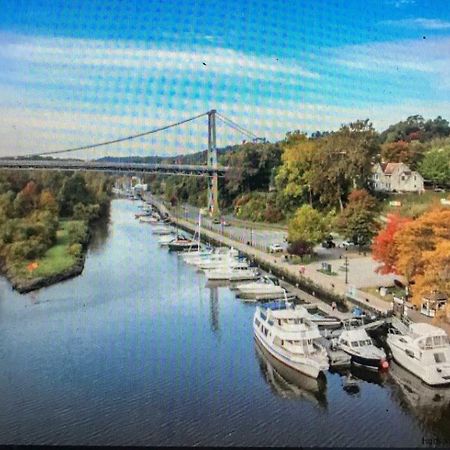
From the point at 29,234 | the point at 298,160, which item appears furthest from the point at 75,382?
the point at 298,160

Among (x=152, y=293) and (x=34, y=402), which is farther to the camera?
(x=152, y=293)

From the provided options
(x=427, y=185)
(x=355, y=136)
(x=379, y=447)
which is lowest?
(x=379, y=447)

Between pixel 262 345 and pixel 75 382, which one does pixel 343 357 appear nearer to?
pixel 262 345

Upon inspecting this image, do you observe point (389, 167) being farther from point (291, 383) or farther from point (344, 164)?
point (291, 383)

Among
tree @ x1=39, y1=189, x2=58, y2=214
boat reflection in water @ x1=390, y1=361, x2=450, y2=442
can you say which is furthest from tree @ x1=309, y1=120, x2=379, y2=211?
boat reflection in water @ x1=390, y1=361, x2=450, y2=442

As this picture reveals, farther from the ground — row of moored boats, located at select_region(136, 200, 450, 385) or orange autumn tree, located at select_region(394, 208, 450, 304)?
orange autumn tree, located at select_region(394, 208, 450, 304)

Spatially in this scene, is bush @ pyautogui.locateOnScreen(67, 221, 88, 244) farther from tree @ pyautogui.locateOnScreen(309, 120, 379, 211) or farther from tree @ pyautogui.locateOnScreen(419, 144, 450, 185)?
tree @ pyautogui.locateOnScreen(419, 144, 450, 185)
